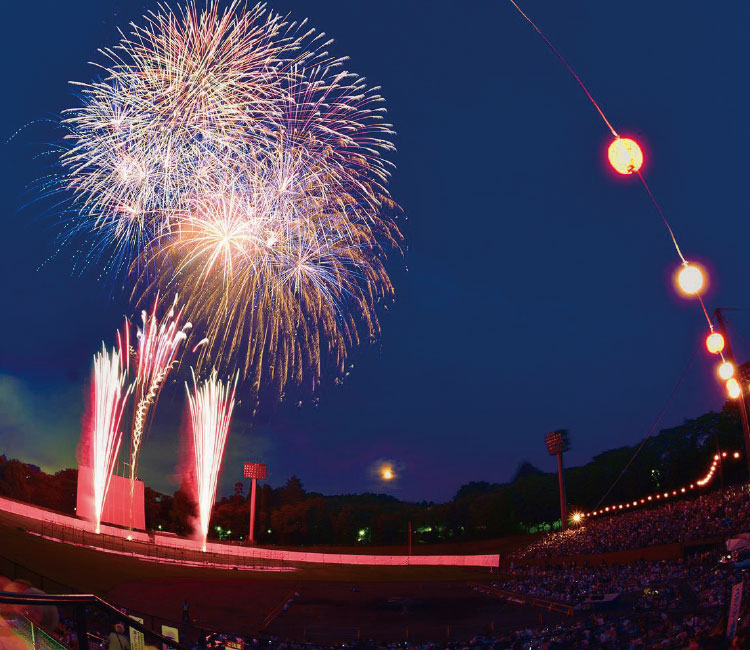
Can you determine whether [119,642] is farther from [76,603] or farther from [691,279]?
[691,279]

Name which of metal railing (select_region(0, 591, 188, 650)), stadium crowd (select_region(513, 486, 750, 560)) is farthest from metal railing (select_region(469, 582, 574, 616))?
metal railing (select_region(0, 591, 188, 650))

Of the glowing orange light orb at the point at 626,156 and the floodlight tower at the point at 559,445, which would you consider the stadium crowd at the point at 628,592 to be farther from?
the floodlight tower at the point at 559,445

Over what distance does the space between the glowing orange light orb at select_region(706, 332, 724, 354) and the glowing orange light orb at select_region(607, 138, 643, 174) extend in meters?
12.0

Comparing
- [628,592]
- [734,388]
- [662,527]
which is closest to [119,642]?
[734,388]

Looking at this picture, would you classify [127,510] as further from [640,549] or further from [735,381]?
[735,381]

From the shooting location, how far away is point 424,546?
7550cm

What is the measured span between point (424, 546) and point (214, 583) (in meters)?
37.8

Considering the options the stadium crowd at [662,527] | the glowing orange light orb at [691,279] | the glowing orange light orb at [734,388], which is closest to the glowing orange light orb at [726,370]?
the glowing orange light orb at [734,388]

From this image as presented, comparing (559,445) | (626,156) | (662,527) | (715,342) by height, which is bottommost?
(662,527)

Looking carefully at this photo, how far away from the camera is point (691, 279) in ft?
52.2

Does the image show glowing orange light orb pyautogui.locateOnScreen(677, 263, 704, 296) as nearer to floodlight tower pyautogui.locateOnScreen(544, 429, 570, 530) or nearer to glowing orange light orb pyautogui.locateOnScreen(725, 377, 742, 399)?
glowing orange light orb pyautogui.locateOnScreen(725, 377, 742, 399)

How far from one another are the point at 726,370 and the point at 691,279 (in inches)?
313

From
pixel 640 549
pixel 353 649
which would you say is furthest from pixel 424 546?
pixel 353 649

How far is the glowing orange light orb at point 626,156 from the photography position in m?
11.4
